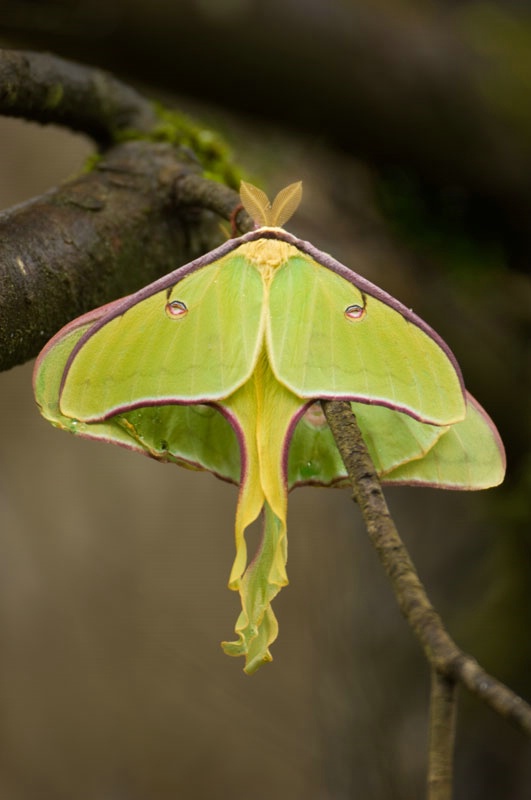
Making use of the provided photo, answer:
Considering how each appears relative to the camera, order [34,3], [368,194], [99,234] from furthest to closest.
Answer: [368,194] < [34,3] < [99,234]

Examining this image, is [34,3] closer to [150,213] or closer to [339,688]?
[150,213]

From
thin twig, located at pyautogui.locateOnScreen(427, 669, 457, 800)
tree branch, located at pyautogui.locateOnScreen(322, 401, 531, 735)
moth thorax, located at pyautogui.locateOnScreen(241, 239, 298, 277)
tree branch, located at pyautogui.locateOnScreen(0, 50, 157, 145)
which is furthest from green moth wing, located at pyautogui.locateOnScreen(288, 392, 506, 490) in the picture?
tree branch, located at pyautogui.locateOnScreen(0, 50, 157, 145)

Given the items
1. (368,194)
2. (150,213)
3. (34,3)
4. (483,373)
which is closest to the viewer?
(150,213)

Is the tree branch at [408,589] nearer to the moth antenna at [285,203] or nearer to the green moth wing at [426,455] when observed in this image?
the green moth wing at [426,455]

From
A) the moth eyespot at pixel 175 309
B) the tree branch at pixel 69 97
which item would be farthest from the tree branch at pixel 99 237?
the moth eyespot at pixel 175 309

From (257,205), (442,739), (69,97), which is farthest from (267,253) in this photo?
(69,97)

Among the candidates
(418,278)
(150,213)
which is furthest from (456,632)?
(150,213)
